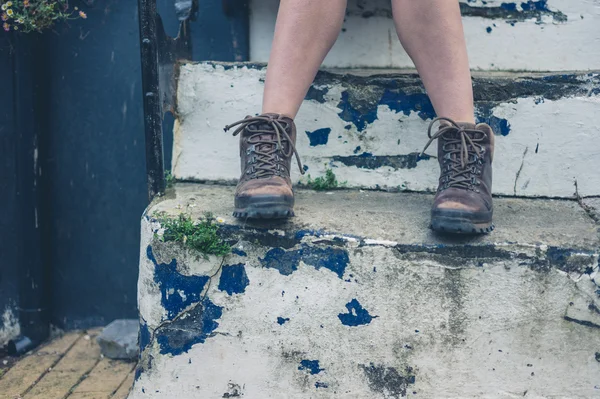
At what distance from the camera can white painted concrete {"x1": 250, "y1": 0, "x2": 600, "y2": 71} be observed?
190 cm

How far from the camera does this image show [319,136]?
5.90 feet

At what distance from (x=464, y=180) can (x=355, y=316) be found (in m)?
0.41

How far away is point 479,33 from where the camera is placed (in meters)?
1.93

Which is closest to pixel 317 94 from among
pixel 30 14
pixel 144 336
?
pixel 144 336

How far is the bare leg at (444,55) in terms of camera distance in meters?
1.54

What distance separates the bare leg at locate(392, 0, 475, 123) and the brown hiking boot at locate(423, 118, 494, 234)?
47 mm

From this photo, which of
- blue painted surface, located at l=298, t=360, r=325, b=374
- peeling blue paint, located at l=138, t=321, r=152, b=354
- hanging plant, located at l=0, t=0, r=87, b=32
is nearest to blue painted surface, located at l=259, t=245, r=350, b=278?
blue painted surface, located at l=298, t=360, r=325, b=374

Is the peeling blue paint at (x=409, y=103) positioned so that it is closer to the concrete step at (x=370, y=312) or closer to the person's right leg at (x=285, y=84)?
the person's right leg at (x=285, y=84)

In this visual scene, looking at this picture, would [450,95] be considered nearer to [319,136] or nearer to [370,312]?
[319,136]

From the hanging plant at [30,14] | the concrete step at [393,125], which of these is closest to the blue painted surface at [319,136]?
the concrete step at [393,125]

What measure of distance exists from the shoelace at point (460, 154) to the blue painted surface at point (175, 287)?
24.7 inches

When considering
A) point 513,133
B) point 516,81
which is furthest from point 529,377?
point 516,81

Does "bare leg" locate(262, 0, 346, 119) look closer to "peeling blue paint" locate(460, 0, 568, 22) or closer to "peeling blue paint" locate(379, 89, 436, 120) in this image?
"peeling blue paint" locate(379, 89, 436, 120)

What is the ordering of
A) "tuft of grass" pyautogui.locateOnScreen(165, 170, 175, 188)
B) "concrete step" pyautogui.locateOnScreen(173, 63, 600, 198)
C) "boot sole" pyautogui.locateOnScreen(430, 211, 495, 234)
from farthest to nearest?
"tuft of grass" pyautogui.locateOnScreen(165, 170, 175, 188)
"concrete step" pyautogui.locateOnScreen(173, 63, 600, 198)
"boot sole" pyautogui.locateOnScreen(430, 211, 495, 234)
